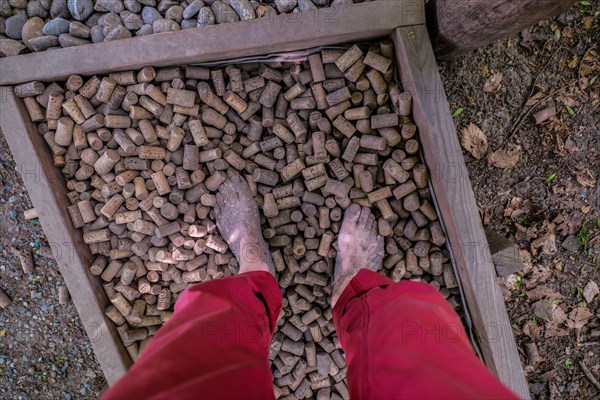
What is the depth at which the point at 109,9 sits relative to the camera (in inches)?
89.2

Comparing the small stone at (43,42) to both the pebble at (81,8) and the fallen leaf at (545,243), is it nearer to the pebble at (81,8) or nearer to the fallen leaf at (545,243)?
the pebble at (81,8)

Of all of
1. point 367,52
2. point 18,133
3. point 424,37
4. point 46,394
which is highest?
point 424,37

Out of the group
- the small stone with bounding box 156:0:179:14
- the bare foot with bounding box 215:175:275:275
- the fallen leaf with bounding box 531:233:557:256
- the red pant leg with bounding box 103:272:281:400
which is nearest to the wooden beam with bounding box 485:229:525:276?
the fallen leaf with bounding box 531:233:557:256

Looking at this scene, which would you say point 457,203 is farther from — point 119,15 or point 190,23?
point 119,15

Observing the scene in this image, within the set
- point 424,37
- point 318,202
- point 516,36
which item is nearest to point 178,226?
point 318,202

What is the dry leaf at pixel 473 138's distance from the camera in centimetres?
250

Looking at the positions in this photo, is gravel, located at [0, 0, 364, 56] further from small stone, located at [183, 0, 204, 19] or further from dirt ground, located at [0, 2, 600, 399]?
dirt ground, located at [0, 2, 600, 399]

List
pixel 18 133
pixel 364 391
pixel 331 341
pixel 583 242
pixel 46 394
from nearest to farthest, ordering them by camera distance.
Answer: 1. pixel 364 391
2. pixel 18 133
3. pixel 331 341
4. pixel 583 242
5. pixel 46 394

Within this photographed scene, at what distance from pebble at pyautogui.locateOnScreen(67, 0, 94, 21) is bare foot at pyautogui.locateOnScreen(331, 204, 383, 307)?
1747 mm

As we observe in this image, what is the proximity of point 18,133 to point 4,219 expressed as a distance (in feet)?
2.19

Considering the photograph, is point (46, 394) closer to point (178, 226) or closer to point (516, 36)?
point (178, 226)

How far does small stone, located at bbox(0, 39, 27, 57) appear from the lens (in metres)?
2.21

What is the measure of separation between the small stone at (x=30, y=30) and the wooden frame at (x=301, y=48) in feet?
0.53

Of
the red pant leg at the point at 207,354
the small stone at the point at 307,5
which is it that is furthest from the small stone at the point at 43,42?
the red pant leg at the point at 207,354
